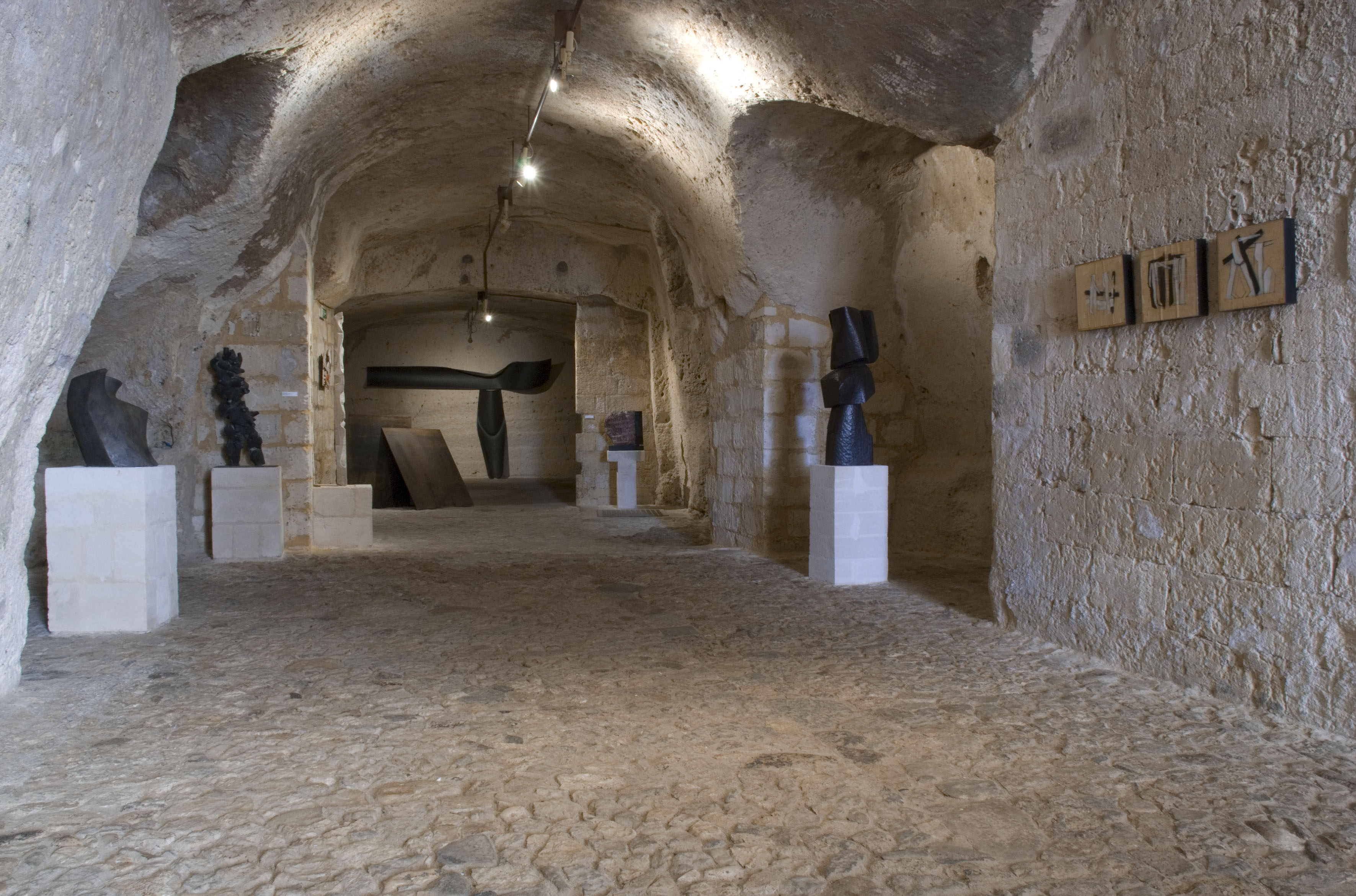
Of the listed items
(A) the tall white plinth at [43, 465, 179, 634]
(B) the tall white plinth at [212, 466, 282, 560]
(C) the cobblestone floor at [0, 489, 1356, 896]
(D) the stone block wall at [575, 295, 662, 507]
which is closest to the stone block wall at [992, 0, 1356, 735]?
(C) the cobblestone floor at [0, 489, 1356, 896]

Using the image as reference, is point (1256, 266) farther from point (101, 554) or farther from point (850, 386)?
point (101, 554)

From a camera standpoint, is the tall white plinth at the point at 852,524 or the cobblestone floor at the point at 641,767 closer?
the cobblestone floor at the point at 641,767

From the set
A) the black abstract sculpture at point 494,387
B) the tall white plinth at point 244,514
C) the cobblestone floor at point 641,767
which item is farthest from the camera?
the black abstract sculpture at point 494,387

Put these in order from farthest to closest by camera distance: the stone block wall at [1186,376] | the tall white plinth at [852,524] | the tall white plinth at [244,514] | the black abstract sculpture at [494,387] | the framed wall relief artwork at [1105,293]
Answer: the black abstract sculpture at [494,387]
the tall white plinth at [244,514]
the tall white plinth at [852,524]
the framed wall relief artwork at [1105,293]
the stone block wall at [1186,376]

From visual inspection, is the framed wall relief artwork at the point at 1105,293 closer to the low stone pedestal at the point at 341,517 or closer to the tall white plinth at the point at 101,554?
the tall white plinth at the point at 101,554

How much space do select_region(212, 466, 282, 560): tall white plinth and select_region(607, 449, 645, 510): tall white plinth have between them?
448 centimetres

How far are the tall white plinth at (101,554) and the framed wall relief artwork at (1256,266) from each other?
14.0ft

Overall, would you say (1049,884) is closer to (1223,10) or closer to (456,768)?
(456,768)

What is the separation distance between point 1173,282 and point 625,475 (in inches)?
296

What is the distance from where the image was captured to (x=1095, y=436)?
3.69 meters

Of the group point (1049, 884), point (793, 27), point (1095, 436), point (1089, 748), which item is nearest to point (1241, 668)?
point (1089, 748)

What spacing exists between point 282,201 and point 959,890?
5.68 meters

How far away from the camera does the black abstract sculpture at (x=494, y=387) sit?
15086mm

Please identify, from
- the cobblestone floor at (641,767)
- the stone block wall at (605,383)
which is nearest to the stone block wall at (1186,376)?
the cobblestone floor at (641,767)
